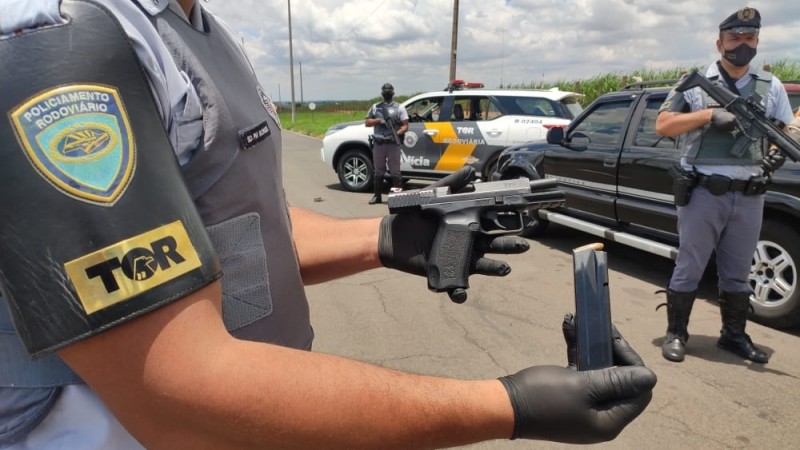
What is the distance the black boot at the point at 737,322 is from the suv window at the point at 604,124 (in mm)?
2227

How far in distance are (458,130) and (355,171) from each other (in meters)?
2.17

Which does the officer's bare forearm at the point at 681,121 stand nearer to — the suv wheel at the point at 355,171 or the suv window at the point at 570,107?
the suv window at the point at 570,107

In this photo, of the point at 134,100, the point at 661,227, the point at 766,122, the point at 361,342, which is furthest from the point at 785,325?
the point at 134,100

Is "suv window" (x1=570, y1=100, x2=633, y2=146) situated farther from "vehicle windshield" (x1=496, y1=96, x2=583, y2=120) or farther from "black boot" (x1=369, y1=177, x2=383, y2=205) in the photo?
"black boot" (x1=369, y1=177, x2=383, y2=205)

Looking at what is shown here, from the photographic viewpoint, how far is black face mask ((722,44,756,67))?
3459 mm

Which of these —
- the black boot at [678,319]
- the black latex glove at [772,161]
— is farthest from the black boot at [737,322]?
the black latex glove at [772,161]

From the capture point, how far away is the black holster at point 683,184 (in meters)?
3.54

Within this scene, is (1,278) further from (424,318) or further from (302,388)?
(424,318)

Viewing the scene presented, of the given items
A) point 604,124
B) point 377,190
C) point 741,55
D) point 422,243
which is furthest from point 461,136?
point 422,243

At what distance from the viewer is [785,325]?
3.98 m

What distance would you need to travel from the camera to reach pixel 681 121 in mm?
3574

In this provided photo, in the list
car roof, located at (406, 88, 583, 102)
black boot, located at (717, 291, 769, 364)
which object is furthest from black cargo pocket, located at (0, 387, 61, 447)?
car roof, located at (406, 88, 583, 102)

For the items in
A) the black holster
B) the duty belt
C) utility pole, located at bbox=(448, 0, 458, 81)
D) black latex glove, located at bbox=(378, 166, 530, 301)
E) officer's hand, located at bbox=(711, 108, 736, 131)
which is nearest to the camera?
black latex glove, located at bbox=(378, 166, 530, 301)

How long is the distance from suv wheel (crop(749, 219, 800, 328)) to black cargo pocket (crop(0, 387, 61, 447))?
4479 millimetres
